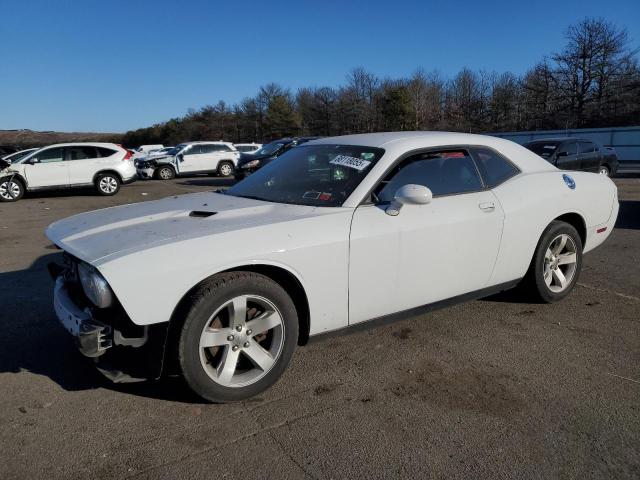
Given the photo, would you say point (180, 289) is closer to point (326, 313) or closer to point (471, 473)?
point (326, 313)

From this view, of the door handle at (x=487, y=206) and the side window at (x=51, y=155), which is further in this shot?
the side window at (x=51, y=155)

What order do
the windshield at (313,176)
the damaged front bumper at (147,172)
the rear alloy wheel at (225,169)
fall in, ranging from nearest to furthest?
the windshield at (313,176)
the damaged front bumper at (147,172)
the rear alloy wheel at (225,169)

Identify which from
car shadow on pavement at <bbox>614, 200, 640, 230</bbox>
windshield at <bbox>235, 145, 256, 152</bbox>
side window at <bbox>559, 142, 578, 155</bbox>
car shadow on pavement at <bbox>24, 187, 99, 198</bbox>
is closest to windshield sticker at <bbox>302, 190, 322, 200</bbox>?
car shadow on pavement at <bbox>614, 200, 640, 230</bbox>

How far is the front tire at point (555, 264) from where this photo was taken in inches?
167

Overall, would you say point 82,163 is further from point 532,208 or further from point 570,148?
point 532,208

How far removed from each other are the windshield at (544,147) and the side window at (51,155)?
1340 cm

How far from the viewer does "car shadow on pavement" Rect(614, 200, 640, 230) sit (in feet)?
27.9

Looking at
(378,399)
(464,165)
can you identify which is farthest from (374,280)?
(464,165)

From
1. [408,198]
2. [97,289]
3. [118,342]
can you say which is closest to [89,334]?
[118,342]

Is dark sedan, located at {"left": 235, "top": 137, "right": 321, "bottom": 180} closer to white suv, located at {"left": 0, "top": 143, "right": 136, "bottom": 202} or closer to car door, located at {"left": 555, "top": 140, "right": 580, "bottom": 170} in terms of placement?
white suv, located at {"left": 0, "top": 143, "right": 136, "bottom": 202}

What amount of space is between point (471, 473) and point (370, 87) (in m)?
67.3

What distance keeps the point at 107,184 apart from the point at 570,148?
13.6 meters

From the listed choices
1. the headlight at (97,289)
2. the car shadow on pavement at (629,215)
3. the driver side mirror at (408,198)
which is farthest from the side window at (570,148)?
the headlight at (97,289)

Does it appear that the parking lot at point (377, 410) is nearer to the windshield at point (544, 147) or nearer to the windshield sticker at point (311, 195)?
the windshield sticker at point (311, 195)
